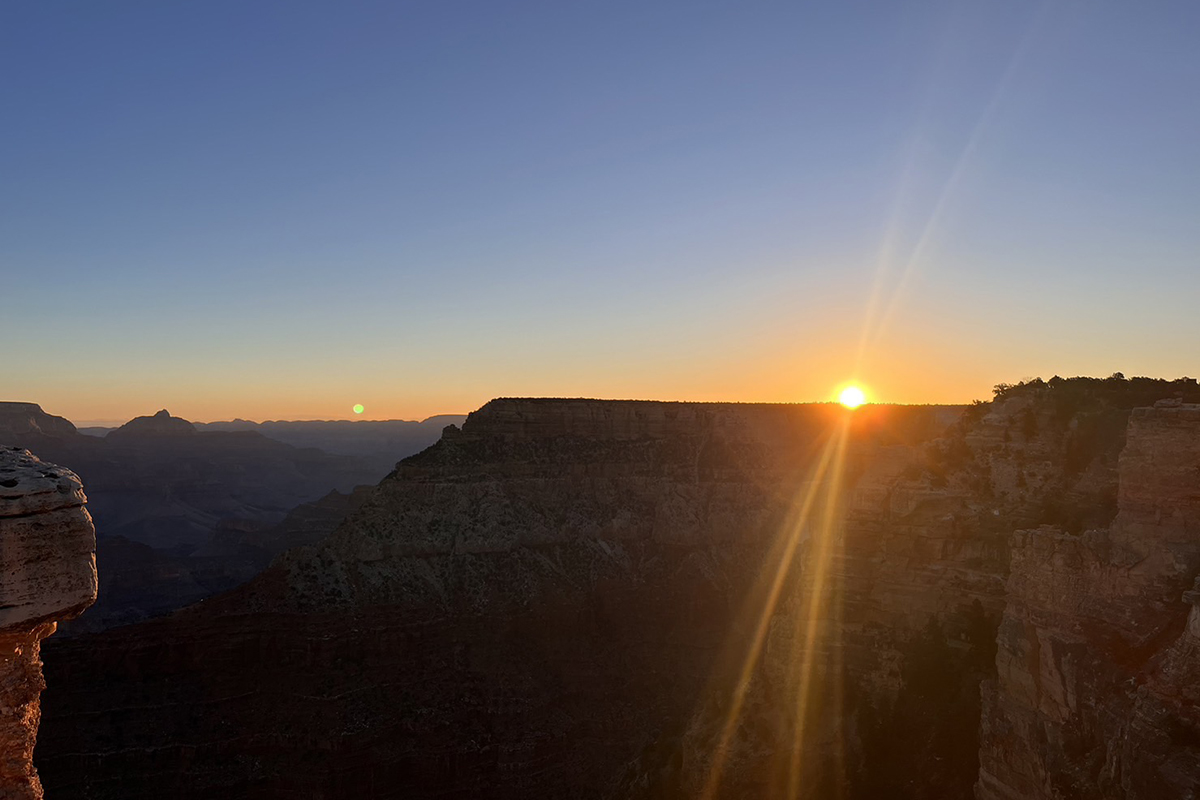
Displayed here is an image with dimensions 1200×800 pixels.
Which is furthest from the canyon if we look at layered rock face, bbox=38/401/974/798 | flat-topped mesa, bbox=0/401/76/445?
flat-topped mesa, bbox=0/401/76/445

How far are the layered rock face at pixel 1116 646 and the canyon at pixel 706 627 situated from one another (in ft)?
0.13

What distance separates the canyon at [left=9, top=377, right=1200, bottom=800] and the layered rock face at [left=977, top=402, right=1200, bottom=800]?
4 centimetres

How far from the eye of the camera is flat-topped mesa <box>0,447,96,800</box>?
20.5ft

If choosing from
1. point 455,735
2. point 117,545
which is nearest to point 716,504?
point 455,735

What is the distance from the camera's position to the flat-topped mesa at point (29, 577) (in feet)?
20.5

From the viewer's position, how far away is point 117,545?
89562mm

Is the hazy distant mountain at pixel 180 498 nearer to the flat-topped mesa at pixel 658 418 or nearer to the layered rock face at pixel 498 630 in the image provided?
the layered rock face at pixel 498 630

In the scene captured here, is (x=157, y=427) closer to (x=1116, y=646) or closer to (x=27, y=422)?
(x=27, y=422)

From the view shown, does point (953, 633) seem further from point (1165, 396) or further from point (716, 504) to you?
point (716, 504)

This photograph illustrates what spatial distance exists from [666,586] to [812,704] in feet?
116

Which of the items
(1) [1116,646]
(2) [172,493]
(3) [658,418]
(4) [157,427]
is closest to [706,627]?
(3) [658,418]

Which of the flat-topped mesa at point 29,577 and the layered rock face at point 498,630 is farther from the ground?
the flat-topped mesa at point 29,577

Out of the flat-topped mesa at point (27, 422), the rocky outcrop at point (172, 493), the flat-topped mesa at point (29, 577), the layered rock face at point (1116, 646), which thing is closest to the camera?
the flat-topped mesa at point (29, 577)

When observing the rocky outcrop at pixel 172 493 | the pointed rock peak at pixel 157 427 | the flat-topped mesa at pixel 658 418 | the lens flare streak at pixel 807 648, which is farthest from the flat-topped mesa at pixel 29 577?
the pointed rock peak at pixel 157 427
